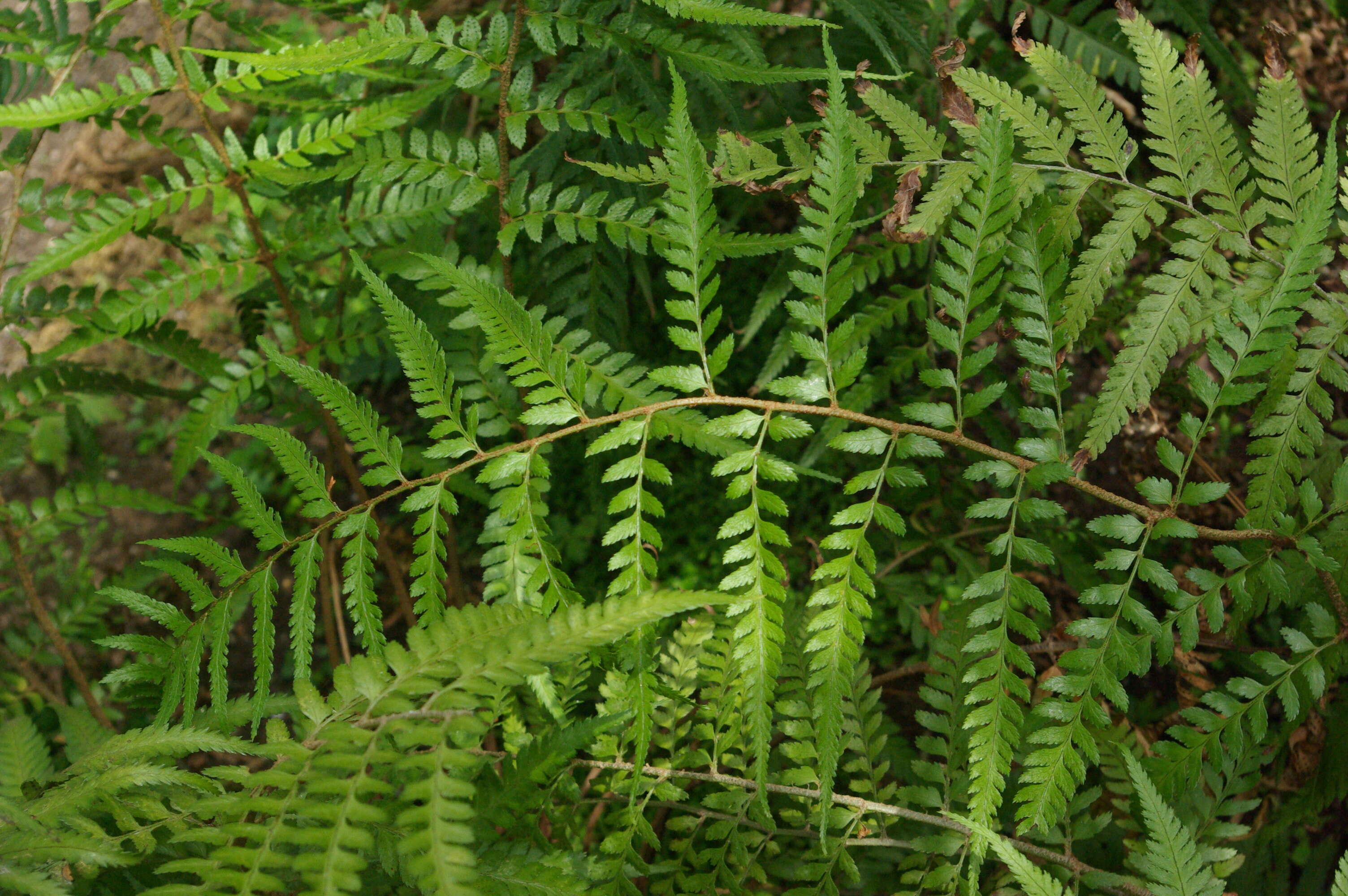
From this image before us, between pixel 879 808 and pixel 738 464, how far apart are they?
0.73m

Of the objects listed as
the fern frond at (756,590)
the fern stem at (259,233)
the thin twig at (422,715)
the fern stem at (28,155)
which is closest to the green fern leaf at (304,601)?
the thin twig at (422,715)

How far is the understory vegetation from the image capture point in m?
1.26

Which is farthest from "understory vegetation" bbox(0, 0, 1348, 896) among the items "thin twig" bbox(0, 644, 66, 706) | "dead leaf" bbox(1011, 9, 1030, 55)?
"thin twig" bbox(0, 644, 66, 706)

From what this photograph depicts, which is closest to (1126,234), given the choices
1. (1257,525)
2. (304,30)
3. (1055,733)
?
(1257,525)

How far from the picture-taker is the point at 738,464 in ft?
4.34

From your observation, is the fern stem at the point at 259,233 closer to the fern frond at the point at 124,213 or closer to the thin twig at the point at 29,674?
the fern frond at the point at 124,213

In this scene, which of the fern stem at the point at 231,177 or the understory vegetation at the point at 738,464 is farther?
→ the fern stem at the point at 231,177

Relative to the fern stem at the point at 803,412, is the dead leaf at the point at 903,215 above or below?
above

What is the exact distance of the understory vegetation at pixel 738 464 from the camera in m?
1.26

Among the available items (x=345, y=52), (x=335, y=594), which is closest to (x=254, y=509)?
(x=345, y=52)

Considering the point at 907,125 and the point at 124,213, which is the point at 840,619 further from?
the point at 124,213

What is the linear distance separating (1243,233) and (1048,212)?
363mm

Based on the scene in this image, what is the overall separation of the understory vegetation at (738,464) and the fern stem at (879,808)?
1 cm

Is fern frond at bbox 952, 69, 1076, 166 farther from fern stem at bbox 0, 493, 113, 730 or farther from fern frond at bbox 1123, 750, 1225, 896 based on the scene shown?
fern stem at bbox 0, 493, 113, 730
